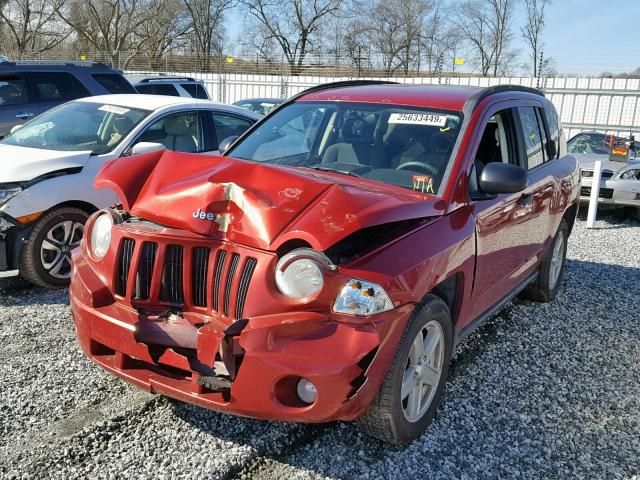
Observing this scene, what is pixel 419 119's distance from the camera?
146 inches

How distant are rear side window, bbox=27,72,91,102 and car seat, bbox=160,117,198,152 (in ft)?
11.9

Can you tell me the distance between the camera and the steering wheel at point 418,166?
11.2ft

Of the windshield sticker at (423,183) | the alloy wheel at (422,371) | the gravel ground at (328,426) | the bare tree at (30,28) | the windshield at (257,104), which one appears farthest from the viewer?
the bare tree at (30,28)

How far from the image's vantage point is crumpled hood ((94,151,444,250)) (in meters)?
2.56

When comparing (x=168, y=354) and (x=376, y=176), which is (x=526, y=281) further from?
(x=168, y=354)

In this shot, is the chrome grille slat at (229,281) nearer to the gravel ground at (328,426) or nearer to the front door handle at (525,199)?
the gravel ground at (328,426)

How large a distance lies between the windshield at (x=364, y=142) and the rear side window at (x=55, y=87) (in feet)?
19.4

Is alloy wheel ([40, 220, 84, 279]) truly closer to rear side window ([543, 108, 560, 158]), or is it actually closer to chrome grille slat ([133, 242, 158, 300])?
chrome grille slat ([133, 242, 158, 300])

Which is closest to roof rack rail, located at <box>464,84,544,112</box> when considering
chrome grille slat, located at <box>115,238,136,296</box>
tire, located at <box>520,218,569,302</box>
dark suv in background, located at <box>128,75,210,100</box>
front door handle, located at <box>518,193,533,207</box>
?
front door handle, located at <box>518,193,533,207</box>

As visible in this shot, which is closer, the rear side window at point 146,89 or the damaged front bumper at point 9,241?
the damaged front bumper at point 9,241

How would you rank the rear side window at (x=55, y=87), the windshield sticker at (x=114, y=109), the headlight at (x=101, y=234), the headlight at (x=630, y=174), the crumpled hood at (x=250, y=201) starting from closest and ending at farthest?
→ the crumpled hood at (x=250, y=201)
the headlight at (x=101, y=234)
the windshield sticker at (x=114, y=109)
the rear side window at (x=55, y=87)
the headlight at (x=630, y=174)

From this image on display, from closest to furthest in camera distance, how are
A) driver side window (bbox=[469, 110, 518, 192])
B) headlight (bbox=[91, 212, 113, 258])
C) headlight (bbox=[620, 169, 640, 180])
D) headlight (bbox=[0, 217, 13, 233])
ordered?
headlight (bbox=[91, 212, 113, 258]), driver side window (bbox=[469, 110, 518, 192]), headlight (bbox=[0, 217, 13, 233]), headlight (bbox=[620, 169, 640, 180])

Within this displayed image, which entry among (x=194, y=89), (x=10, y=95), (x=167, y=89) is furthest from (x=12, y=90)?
(x=194, y=89)

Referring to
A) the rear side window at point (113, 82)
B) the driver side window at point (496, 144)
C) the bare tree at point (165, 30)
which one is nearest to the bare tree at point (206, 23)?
the bare tree at point (165, 30)
